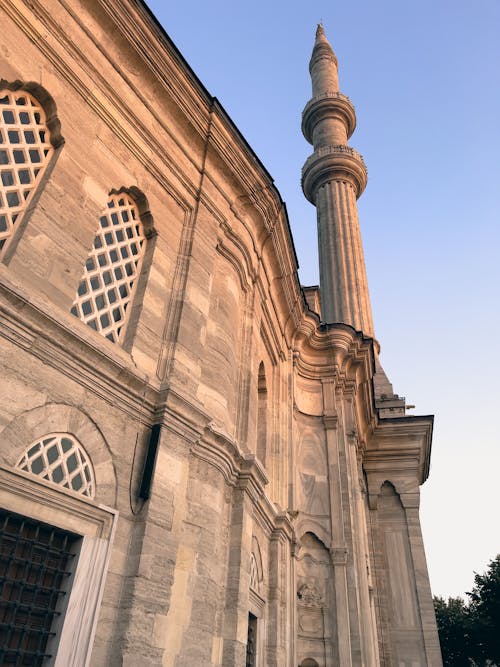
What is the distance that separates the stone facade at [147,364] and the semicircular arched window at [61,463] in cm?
2

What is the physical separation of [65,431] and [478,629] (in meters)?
23.8

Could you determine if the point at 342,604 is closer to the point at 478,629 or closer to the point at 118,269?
the point at 118,269

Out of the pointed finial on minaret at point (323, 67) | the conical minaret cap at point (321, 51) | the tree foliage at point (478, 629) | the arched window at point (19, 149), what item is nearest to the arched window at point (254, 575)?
the arched window at point (19, 149)

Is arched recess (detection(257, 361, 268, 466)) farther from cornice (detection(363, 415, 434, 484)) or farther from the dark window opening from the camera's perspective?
cornice (detection(363, 415, 434, 484))

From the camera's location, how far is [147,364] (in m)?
6.39

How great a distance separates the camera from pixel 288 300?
12.0 meters

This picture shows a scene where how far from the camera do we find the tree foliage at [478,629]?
22.5 m

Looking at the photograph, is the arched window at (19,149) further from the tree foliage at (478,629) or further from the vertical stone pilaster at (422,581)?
the tree foliage at (478,629)

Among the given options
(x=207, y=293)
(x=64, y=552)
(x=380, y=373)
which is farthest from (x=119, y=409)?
(x=380, y=373)

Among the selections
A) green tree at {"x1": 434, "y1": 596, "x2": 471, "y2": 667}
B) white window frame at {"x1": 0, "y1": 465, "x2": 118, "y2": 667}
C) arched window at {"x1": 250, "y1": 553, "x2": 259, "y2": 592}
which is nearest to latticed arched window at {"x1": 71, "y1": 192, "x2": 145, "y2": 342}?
white window frame at {"x1": 0, "y1": 465, "x2": 118, "y2": 667}

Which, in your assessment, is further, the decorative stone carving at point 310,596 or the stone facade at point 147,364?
the decorative stone carving at point 310,596

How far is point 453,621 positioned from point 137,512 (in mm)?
26127

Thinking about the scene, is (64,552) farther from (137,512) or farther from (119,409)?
(119,409)

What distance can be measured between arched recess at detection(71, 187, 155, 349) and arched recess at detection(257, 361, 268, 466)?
174 inches
